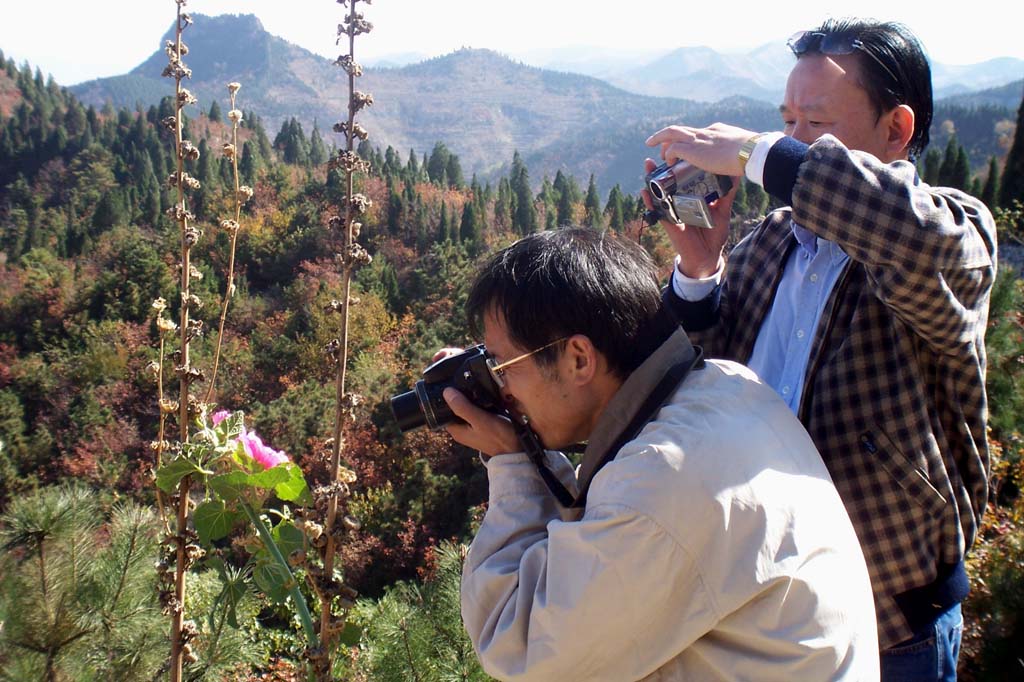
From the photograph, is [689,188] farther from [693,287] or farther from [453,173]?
[453,173]

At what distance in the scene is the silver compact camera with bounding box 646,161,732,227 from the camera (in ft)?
5.66

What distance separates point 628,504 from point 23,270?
1718 inches

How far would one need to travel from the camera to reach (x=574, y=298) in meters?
1.31

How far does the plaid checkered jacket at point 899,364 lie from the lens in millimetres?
1308

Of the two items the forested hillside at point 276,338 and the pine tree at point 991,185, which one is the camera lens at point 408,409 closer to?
the forested hillside at point 276,338

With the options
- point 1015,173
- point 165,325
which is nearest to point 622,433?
point 165,325

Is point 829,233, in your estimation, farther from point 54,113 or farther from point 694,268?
point 54,113

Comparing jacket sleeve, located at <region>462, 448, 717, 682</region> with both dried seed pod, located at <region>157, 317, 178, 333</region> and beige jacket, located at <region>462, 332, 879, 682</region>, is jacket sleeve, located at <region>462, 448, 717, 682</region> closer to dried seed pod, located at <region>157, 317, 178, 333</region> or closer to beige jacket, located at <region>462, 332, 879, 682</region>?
beige jacket, located at <region>462, 332, 879, 682</region>

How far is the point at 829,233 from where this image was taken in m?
1.36

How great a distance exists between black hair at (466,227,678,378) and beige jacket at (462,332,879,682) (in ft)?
0.63

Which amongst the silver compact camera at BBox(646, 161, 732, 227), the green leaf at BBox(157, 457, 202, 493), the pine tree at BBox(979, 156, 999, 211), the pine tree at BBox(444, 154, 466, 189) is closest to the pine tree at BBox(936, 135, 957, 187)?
the pine tree at BBox(979, 156, 999, 211)

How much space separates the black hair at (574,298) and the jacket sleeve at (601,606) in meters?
0.31

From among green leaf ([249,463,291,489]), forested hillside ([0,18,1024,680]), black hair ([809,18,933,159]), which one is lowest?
forested hillside ([0,18,1024,680])

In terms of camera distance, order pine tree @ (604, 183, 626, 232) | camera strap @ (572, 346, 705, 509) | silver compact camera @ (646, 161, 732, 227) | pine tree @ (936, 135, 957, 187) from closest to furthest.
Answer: camera strap @ (572, 346, 705, 509)
silver compact camera @ (646, 161, 732, 227)
pine tree @ (936, 135, 957, 187)
pine tree @ (604, 183, 626, 232)
